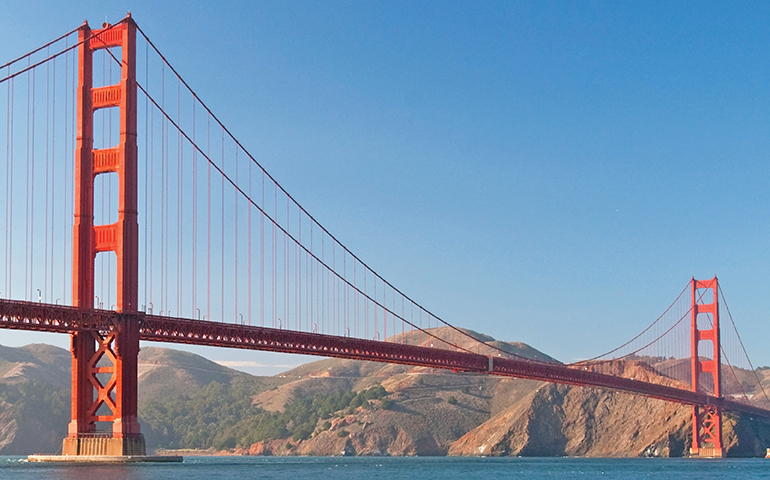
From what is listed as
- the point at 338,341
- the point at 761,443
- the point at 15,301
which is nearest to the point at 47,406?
the point at 761,443

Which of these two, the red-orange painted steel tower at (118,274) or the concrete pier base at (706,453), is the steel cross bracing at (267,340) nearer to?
the red-orange painted steel tower at (118,274)

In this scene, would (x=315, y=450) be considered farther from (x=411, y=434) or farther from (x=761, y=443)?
(x=761, y=443)

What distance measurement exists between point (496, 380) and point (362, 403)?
72.1 ft

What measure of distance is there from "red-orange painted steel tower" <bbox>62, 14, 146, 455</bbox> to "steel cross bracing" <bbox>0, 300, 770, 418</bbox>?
124cm

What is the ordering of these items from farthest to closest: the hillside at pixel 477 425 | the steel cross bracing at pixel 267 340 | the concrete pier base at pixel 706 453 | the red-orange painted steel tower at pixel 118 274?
the hillside at pixel 477 425 → the concrete pier base at pixel 706 453 → the red-orange painted steel tower at pixel 118 274 → the steel cross bracing at pixel 267 340

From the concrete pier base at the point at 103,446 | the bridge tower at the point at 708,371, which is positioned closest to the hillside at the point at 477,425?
the bridge tower at the point at 708,371

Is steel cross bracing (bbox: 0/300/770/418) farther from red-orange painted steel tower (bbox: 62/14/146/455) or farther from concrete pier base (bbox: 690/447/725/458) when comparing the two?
concrete pier base (bbox: 690/447/725/458)

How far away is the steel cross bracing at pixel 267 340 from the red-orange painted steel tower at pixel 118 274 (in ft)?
4.08

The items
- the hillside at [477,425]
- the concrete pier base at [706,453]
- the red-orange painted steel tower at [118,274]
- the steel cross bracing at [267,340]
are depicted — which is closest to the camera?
the steel cross bracing at [267,340]

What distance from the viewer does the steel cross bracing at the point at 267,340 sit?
55.4m

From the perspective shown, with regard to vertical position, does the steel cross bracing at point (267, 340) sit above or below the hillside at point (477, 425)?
above

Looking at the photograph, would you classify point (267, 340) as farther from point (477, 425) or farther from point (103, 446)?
point (477, 425)

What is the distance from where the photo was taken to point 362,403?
545 ft

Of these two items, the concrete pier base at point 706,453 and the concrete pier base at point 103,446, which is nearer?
the concrete pier base at point 103,446
